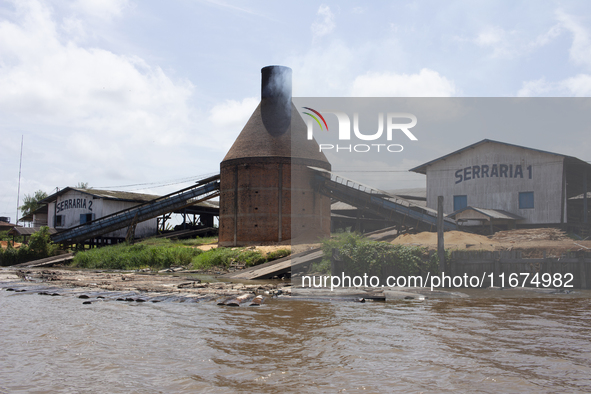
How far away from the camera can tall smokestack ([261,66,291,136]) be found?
110 ft

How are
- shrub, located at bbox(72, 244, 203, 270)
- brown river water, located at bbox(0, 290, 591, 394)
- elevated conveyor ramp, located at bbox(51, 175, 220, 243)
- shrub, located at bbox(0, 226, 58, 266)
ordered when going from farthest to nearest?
elevated conveyor ramp, located at bbox(51, 175, 220, 243)
shrub, located at bbox(0, 226, 58, 266)
shrub, located at bbox(72, 244, 203, 270)
brown river water, located at bbox(0, 290, 591, 394)

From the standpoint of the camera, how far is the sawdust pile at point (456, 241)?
58.5 feet

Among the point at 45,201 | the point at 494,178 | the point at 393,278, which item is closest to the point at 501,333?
the point at 393,278

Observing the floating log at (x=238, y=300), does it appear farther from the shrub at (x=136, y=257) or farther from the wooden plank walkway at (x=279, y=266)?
the shrub at (x=136, y=257)

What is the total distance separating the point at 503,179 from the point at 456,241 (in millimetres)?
8535

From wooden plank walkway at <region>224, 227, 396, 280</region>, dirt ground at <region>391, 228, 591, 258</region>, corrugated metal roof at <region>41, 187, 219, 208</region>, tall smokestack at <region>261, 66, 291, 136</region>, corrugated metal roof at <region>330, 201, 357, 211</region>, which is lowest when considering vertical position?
wooden plank walkway at <region>224, 227, 396, 280</region>

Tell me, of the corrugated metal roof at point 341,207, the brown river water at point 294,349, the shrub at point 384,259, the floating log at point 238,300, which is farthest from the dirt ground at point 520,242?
the corrugated metal roof at point 341,207

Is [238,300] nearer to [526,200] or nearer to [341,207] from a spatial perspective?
[526,200]

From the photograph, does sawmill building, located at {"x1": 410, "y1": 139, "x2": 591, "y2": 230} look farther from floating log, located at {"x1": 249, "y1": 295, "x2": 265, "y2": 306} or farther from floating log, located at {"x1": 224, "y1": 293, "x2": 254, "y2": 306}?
floating log, located at {"x1": 249, "y1": 295, "x2": 265, "y2": 306}

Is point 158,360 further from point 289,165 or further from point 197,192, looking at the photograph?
point 197,192

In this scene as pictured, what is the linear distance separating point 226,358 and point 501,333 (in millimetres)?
4707

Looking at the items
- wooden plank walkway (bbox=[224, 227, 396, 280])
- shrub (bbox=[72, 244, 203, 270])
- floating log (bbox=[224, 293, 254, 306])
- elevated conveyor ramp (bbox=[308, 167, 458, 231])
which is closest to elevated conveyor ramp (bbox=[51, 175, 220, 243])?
shrub (bbox=[72, 244, 203, 270])

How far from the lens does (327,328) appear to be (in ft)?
27.8

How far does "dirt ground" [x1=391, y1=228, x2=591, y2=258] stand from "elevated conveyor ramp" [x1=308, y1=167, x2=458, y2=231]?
3.72 meters
